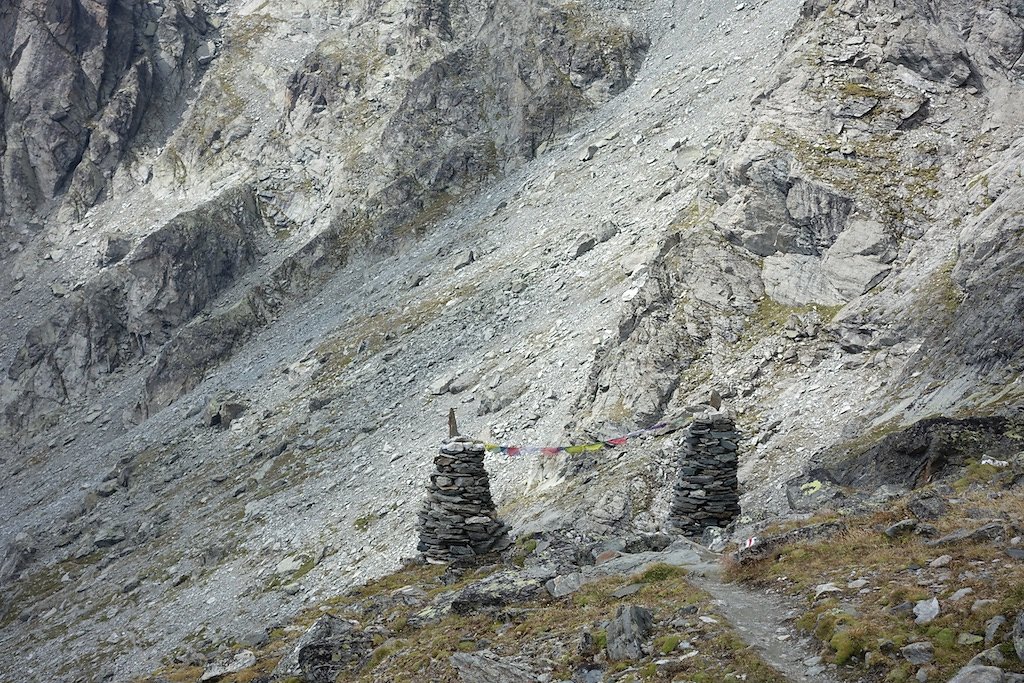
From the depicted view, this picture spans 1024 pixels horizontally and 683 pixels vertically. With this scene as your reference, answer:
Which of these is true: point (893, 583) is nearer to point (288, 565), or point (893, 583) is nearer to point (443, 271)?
point (288, 565)

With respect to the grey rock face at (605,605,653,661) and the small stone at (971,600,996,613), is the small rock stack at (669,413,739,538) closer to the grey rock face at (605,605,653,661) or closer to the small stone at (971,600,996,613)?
the grey rock face at (605,605,653,661)

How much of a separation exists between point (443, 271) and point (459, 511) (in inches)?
1734

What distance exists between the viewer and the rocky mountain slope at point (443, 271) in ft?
111

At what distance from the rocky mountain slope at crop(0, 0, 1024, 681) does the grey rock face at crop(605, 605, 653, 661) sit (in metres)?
10.6

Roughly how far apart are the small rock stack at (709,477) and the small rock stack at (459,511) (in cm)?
532

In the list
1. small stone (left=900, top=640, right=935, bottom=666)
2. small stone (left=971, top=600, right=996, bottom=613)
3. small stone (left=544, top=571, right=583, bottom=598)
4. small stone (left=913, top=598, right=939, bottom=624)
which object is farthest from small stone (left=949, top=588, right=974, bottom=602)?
small stone (left=544, top=571, right=583, bottom=598)

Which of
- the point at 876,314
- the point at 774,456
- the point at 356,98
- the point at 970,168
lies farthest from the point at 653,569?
the point at 356,98

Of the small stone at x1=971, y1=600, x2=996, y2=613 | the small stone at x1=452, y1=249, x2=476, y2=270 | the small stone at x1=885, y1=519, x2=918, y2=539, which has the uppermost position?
the small stone at x1=971, y1=600, x2=996, y2=613

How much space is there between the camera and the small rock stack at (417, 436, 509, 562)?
84.5 ft

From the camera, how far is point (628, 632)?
15.1 metres

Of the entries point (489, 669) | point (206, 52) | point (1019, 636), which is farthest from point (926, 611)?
point (206, 52)

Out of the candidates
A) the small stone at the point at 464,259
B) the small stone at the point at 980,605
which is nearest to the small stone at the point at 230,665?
the small stone at the point at 980,605

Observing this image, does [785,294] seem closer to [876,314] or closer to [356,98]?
[876,314]

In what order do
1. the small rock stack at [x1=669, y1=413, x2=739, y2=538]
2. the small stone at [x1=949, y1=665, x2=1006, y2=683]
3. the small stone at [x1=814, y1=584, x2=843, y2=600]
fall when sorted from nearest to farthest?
the small stone at [x1=949, y1=665, x2=1006, y2=683] < the small stone at [x1=814, y1=584, x2=843, y2=600] < the small rock stack at [x1=669, y1=413, x2=739, y2=538]
